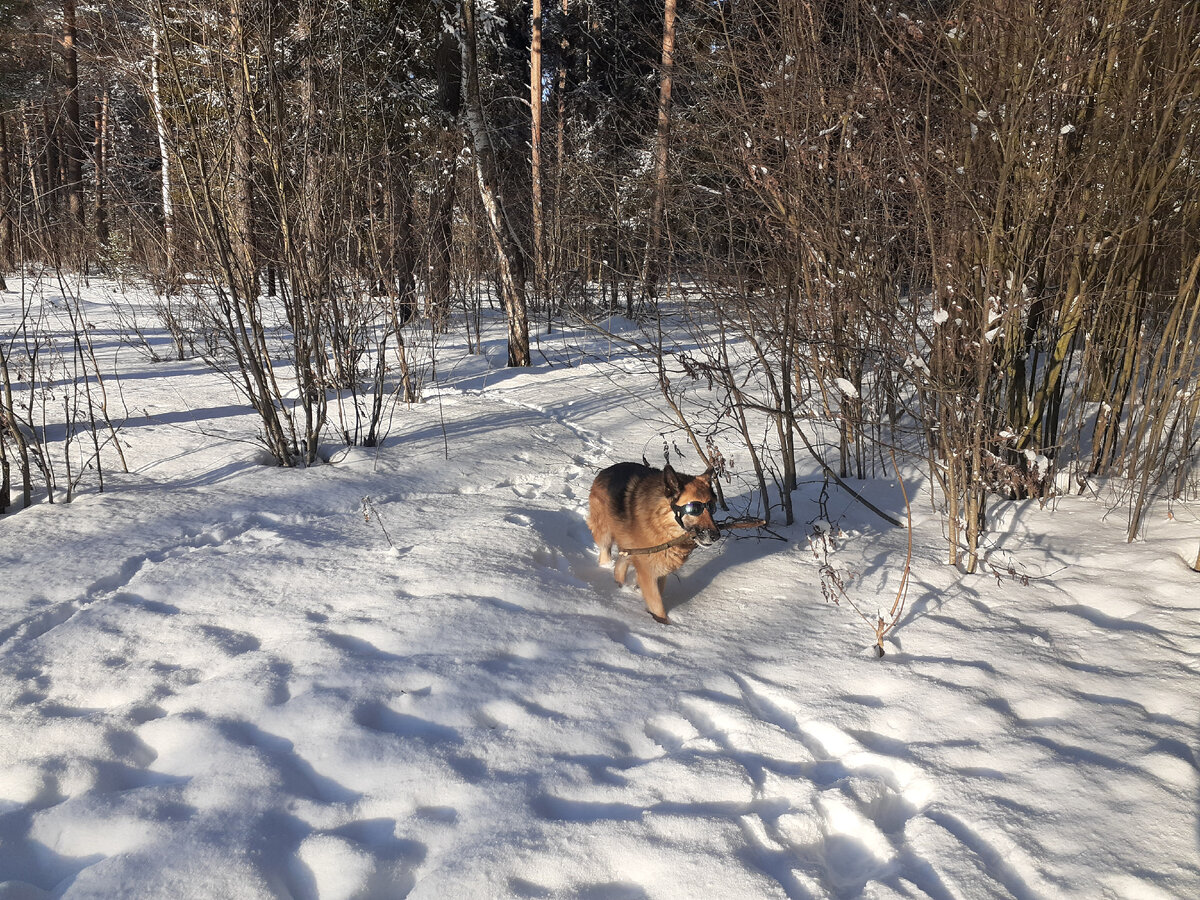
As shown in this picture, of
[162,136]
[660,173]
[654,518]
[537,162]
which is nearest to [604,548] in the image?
[654,518]

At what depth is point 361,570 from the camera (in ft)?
13.0

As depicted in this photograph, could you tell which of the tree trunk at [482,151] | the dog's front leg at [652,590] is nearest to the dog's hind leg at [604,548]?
the dog's front leg at [652,590]

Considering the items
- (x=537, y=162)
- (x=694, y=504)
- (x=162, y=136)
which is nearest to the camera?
(x=694, y=504)

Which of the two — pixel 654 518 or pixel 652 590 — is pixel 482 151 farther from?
pixel 652 590

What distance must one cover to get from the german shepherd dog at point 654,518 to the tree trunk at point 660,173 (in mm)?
1249

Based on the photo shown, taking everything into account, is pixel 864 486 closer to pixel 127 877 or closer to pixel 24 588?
pixel 127 877

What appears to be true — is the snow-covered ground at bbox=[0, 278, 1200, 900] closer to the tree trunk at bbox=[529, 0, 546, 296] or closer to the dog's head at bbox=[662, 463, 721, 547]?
the dog's head at bbox=[662, 463, 721, 547]

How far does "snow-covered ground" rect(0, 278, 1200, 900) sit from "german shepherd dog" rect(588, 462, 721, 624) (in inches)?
8.8

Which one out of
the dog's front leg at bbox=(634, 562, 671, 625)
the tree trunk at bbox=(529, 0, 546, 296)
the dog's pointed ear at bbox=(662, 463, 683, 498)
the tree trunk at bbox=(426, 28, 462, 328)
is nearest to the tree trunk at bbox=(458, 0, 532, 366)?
the tree trunk at bbox=(426, 28, 462, 328)

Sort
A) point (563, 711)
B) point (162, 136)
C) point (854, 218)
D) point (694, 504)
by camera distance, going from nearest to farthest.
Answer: point (563, 711)
point (694, 504)
point (162, 136)
point (854, 218)

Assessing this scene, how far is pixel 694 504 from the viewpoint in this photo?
366cm

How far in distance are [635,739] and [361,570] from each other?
6.45ft

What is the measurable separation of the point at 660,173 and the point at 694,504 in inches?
257

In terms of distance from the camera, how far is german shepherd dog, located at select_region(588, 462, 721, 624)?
3691 mm
